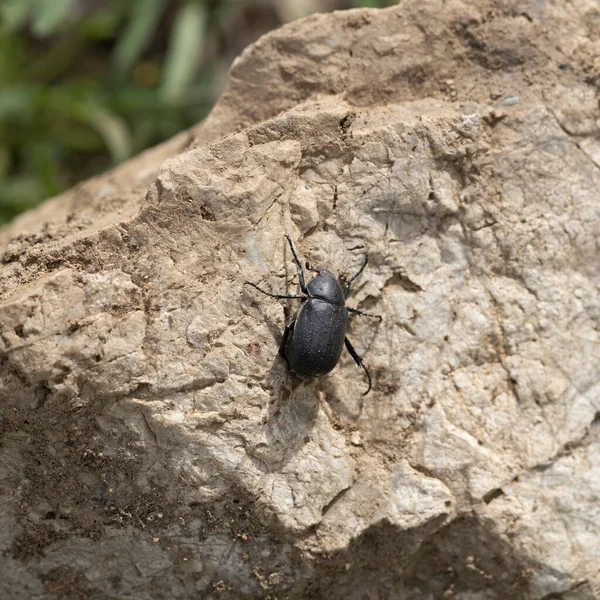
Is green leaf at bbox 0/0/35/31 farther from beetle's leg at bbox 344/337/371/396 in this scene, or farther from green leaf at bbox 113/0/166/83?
beetle's leg at bbox 344/337/371/396

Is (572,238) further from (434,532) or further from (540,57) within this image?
(434,532)

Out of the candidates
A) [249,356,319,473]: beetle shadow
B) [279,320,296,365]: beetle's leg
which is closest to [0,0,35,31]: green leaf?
[279,320,296,365]: beetle's leg

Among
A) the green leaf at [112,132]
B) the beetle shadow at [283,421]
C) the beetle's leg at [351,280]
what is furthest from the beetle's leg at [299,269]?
the green leaf at [112,132]

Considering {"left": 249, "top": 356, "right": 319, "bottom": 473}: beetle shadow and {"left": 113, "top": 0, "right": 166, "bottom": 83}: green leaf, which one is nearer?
{"left": 249, "top": 356, "right": 319, "bottom": 473}: beetle shadow

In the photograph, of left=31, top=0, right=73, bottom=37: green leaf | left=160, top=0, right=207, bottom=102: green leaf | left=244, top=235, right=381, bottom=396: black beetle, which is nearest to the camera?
left=244, top=235, right=381, bottom=396: black beetle

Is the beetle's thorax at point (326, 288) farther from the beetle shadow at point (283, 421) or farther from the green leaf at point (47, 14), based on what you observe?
the green leaf at point (47, 14)
